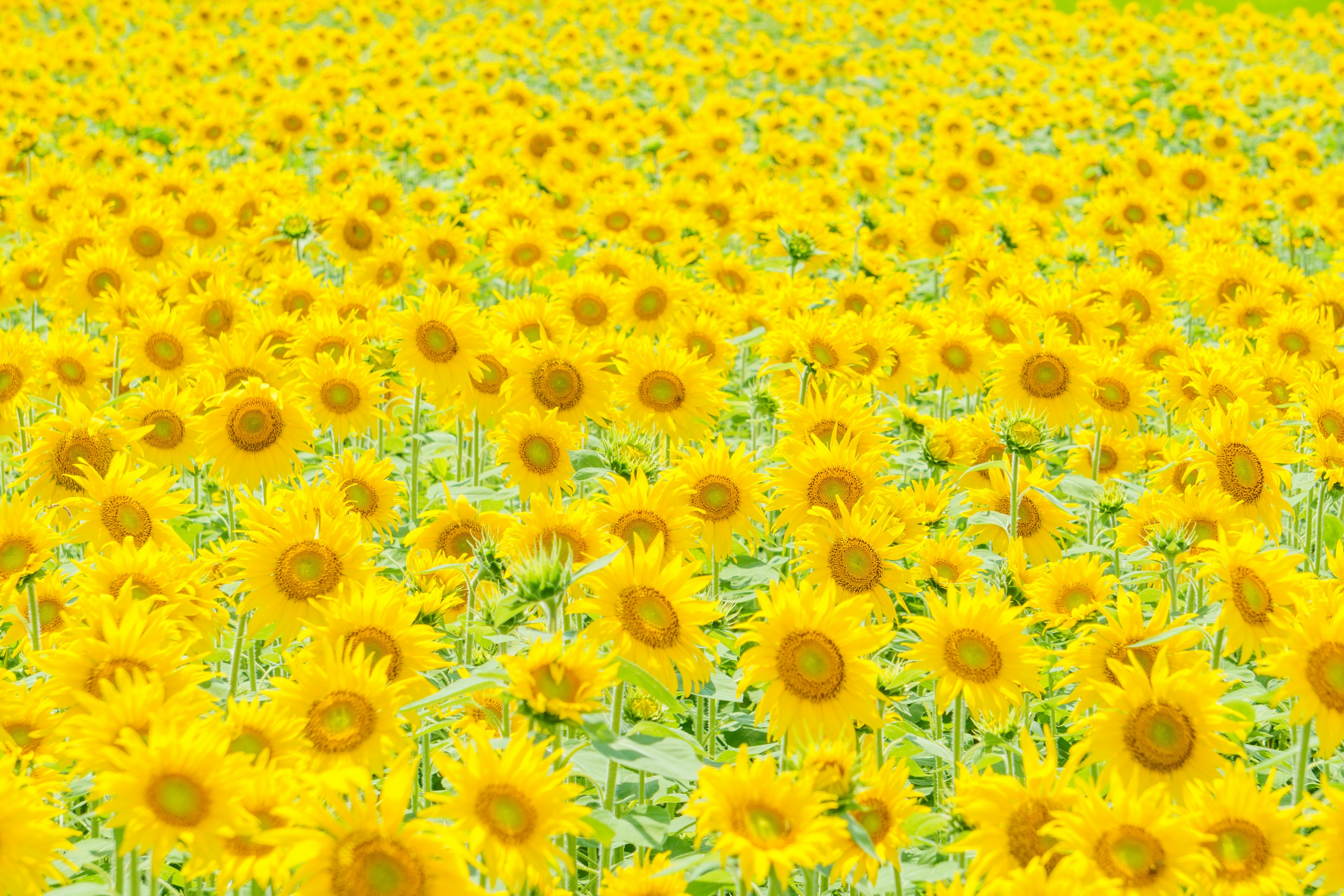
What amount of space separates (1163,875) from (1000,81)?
18301 mm

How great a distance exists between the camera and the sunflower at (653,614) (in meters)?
3.19

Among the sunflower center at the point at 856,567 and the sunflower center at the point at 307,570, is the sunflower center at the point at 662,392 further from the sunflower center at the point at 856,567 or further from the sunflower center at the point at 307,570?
the sunflower center at the point at 307,570

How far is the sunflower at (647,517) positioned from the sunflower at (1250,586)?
1.63m

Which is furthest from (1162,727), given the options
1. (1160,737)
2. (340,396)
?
(340,396)

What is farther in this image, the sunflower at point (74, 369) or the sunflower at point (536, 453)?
the sunflower at point (74, 369)

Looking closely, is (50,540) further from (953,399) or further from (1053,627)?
(953,399)

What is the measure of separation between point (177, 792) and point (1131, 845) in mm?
1911

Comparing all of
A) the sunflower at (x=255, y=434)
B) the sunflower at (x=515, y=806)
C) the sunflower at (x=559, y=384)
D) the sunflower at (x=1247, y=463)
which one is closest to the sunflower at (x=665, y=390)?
the sunflower at (x=559, y=384)

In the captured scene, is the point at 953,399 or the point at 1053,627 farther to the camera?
the point at 953,399

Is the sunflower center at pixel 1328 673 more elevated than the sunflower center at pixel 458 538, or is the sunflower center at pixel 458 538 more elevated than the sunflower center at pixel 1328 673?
the sunflower center at pixel 458 538

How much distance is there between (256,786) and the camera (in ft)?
7.25

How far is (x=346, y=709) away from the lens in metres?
2.64

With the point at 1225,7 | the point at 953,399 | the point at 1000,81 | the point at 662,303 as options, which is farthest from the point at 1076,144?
the point at 1225,7

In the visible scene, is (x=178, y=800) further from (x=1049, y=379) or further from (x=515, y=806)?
(x=1049, y=379)
